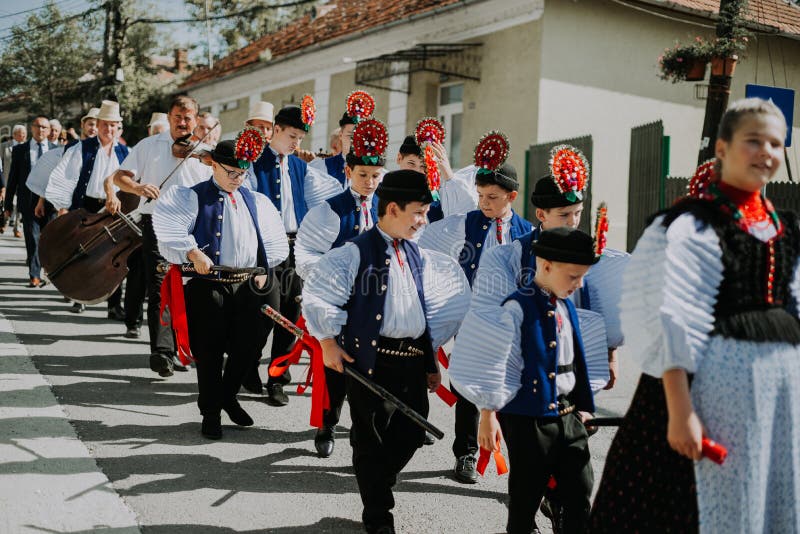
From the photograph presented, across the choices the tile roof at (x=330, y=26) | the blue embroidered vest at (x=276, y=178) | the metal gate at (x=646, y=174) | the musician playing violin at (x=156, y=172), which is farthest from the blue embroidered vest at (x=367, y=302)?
the tile roof at (x=330, y=26)

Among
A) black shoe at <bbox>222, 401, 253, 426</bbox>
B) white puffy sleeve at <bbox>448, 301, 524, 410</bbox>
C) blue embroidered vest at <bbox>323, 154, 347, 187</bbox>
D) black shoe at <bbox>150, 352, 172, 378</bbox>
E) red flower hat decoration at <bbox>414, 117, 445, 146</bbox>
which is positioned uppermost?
red flower hat decoration at <bbox>414, 117, 445, 146</bbox>

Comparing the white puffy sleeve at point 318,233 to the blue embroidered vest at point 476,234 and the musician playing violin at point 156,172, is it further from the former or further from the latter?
the musician playing violin at point 156,172

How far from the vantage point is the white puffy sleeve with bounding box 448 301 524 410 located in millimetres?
3324

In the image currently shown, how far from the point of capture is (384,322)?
4.06 metres

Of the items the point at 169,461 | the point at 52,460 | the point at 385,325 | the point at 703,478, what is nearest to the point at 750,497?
the point at 703,478

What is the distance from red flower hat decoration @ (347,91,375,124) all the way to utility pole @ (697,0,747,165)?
4536mm

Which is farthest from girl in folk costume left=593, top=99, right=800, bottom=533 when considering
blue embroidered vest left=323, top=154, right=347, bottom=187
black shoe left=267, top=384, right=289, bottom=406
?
blue embroidered vest left=323, top=154, right=347, bottom=187

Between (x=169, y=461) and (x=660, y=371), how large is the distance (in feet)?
10.7

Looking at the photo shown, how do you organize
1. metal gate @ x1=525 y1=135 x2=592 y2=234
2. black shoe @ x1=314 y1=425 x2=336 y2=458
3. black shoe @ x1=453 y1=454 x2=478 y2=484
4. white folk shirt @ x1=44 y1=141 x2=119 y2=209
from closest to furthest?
1. black shoe @ x1=453 y1=454 x2=478 y2=484
2. black shoe @ x1=314 y1=425 x2=336 y2=458
3. white folk shirt @ x1=44 y1=141 x2=119 y2=209
4. metal gate @ x1=525 y1=135 x2=592 y2=234

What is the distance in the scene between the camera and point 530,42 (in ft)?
48.2

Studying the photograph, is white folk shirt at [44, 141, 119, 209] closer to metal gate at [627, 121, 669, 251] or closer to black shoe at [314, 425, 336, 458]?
black shoe at [314, 425, 336, 458]

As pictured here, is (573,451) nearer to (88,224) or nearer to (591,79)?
(88,224)

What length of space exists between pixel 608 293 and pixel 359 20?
1668cm

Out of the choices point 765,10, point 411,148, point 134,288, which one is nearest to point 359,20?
point 765,10
